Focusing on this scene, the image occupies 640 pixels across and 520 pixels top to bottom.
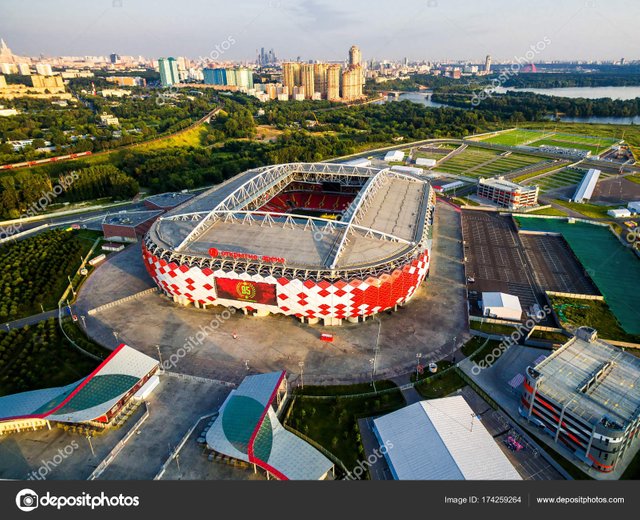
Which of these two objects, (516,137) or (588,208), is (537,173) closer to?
(588,208)

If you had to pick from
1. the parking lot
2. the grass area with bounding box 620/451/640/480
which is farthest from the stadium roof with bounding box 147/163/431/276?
the grass area with bounding box 620/451/640/480

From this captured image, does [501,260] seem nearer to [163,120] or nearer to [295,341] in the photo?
[295,341]

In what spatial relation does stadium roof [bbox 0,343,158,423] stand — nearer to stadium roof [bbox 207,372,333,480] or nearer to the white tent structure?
stadium roof [bbox 207,372,333,480]

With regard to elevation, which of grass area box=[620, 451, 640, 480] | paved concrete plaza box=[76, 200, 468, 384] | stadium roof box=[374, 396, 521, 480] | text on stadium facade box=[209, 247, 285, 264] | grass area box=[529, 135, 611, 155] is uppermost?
text on stadium facade box=[209, 247, 285, 264]

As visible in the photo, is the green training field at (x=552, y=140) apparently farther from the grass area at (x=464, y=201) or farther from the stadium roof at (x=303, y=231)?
the stadium roof at (x=303, y=231)

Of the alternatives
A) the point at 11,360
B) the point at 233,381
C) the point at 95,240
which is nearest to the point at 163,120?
the point at 95,240

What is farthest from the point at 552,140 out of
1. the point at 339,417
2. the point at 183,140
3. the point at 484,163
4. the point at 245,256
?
the point at 339,417

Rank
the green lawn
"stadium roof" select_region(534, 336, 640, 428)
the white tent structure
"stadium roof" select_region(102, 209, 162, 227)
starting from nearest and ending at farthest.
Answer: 1. "stadium roof" select_region(534, 336, 640, 428)
2. the white tent structure
3. "stadium roof" select_region(102, 209, 162, 227)
4. the green lawn
